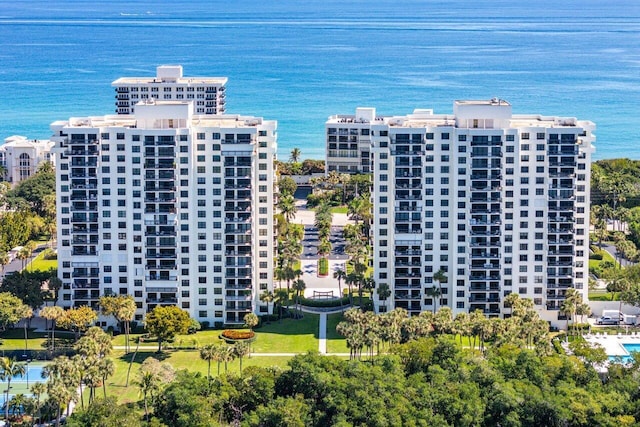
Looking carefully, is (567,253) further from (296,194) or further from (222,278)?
(296,194)

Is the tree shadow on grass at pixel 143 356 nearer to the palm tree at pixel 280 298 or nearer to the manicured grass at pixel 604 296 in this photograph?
the palm tree at pixel 280 298

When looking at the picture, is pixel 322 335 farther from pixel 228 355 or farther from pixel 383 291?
pixel 228 355

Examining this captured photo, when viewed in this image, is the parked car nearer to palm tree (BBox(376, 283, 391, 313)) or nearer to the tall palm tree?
the tall palm tree

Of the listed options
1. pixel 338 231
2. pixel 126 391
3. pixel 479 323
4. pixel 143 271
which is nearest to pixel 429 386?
pixel 479 323

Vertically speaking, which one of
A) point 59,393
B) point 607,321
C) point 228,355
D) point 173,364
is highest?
point 607,321

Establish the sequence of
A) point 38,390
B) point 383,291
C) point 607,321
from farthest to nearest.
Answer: point 607,321
point 383,291
point 38,390

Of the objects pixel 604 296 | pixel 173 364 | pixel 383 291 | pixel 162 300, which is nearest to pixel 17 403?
pixel 173 364

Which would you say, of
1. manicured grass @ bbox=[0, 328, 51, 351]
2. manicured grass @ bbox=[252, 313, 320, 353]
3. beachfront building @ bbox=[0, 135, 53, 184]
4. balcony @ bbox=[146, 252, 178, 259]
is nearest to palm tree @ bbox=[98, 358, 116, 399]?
manicured grass @ bbox=[0, 328, 51, 351]
